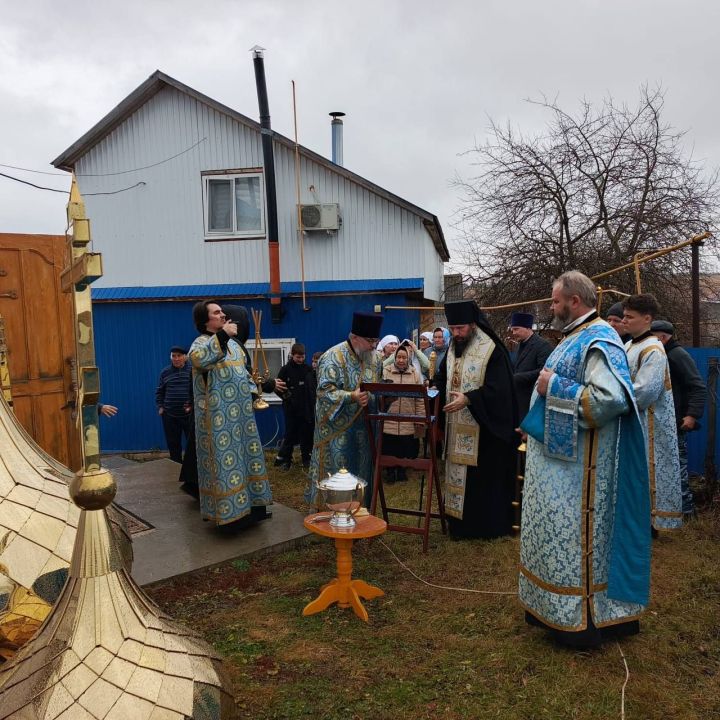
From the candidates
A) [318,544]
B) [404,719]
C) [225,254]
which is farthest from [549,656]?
[225,254]

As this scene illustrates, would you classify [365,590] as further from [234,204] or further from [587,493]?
[234,204]

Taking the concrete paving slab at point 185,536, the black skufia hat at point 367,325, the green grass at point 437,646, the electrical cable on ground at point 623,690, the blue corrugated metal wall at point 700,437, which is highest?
the black skufia hat at point 367,325

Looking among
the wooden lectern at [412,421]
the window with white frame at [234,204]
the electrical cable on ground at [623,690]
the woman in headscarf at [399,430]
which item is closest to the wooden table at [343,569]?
the wooden lectern at [412,421]

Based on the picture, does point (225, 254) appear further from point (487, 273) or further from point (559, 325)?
point (559, 325)

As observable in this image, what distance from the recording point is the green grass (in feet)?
9.71

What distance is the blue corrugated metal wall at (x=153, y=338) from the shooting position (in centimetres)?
1012

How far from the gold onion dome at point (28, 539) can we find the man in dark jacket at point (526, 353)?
462cm

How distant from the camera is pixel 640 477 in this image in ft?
10.6

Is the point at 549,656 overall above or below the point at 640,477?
below

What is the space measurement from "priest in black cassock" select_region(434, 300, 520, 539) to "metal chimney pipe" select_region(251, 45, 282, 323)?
5290 millimetres

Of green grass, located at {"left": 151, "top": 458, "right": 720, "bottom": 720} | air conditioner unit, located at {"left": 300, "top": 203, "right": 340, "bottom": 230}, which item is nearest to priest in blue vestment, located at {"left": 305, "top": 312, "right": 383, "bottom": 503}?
green grass, located at {"left": 151, "top": 458, "right": 720, "bottom": 720}

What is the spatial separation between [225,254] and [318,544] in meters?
6.45

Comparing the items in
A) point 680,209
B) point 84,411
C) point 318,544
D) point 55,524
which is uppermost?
point 680,209

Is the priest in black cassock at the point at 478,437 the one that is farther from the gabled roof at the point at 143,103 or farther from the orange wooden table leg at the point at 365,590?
the gabled roof at the point at 143,103
